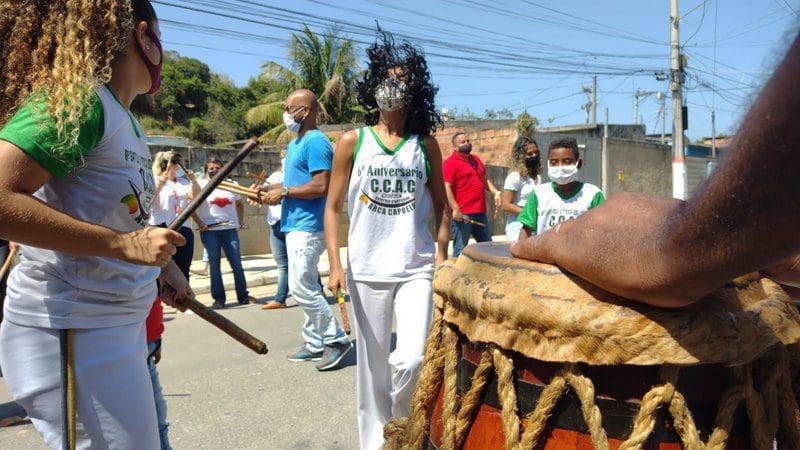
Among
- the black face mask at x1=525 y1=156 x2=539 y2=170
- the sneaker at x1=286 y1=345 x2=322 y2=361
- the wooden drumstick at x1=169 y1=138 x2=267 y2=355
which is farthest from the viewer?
the black face mask at x1=525 y1=156 x2=539 y2=170

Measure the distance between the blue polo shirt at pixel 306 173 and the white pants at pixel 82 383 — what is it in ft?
9.89

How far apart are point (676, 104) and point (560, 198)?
697 inches

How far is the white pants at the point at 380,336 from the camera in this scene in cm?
299

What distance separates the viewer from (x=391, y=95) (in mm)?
3268

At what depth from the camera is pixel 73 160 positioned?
1.52m

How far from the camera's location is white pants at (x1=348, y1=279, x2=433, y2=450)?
2988 millimetres

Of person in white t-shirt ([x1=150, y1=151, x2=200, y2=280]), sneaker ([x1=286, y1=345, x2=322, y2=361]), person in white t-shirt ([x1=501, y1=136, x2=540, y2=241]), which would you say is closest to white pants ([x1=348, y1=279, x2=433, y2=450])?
sneaker ([x1=286, y1=345, x2=322, y2=361])

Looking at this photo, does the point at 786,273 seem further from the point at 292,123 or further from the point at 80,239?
the point at 292,123

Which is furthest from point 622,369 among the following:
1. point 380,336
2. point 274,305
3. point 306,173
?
point 274,305

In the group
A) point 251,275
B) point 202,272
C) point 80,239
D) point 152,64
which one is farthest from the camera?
point 202,272

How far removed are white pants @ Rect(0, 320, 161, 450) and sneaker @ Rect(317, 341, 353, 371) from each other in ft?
9.85

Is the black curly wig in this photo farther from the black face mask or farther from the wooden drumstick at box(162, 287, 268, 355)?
the black face mask

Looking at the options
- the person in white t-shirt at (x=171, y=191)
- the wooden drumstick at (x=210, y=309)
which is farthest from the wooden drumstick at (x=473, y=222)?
the wooden drumstick at (x=210, y=309)

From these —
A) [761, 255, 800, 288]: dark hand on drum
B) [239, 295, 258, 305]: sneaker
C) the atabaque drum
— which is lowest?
[239, 295, 258, 305]: sneaker
